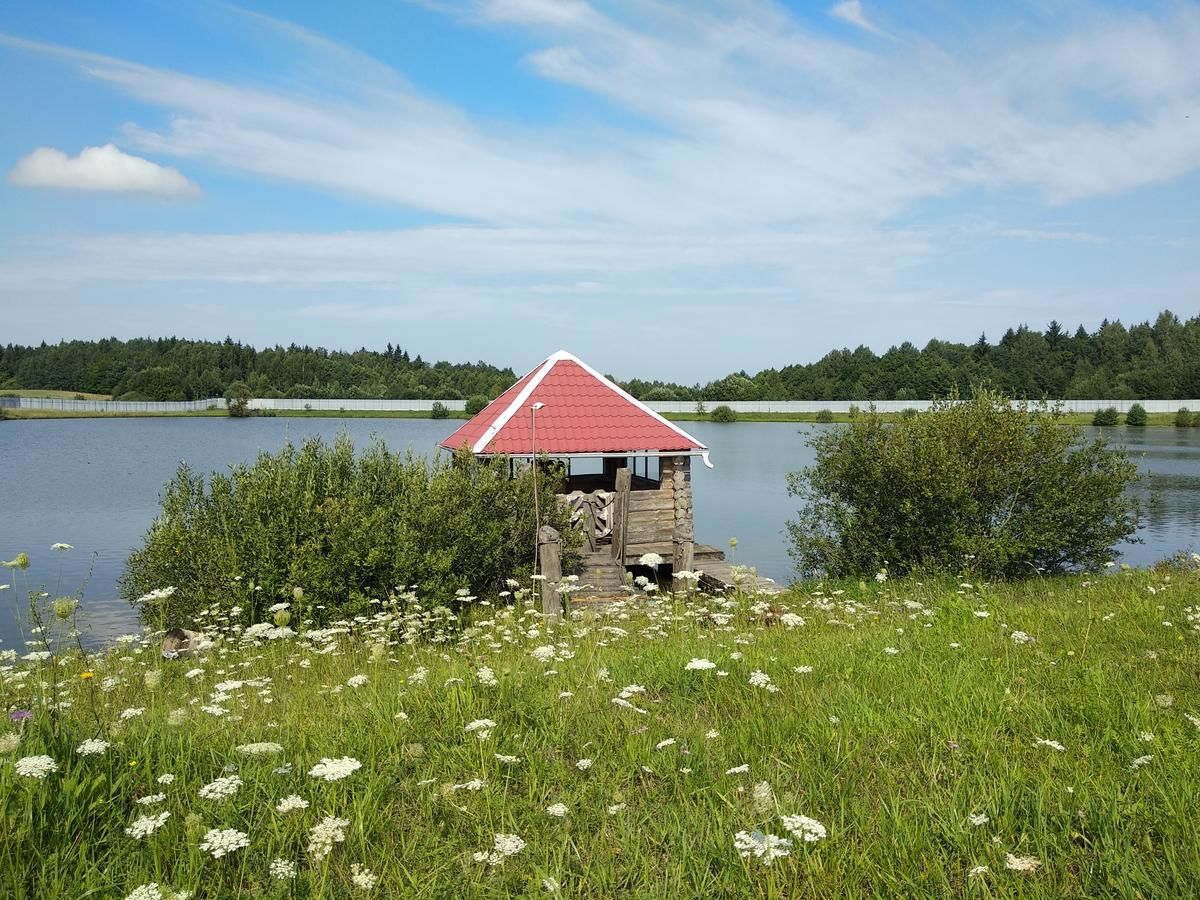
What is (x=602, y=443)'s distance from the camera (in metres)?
19.6

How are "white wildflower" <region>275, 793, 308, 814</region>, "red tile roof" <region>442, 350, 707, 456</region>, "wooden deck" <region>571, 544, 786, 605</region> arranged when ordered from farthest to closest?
1. "red tile roof" <region>442, 350, 707, 456</region>
2. "wooden deck" <region>571, 544, 786, 605</region>
3. "white wildflower" <region>275, 793, 308, 814</region>

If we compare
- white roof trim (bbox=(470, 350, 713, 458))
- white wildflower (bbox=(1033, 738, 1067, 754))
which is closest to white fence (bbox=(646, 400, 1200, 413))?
white roof trim (bbox=(470, 350, 713, 458))

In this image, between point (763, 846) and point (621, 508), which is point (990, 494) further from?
point (763, 846)

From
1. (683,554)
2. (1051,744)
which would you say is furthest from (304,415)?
(1051,744)

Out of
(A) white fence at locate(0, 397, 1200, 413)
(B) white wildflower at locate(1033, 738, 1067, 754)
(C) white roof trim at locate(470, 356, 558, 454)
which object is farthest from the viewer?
Result: (A) white fence at locate(0, 397, 1200, 413)

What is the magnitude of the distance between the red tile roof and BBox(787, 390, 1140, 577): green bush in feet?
15.7

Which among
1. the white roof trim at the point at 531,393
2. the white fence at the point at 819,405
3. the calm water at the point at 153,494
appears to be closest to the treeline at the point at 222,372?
the white fence at the point at 819,405

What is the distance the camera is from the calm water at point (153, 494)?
24578mm

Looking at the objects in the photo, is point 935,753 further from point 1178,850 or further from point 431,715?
point 431,715

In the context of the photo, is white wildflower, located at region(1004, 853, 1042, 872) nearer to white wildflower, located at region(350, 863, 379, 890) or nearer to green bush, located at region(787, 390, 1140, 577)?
white wildflower, located at region(350, 863, 379, 890)

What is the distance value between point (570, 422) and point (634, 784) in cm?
1625

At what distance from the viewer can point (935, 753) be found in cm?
420

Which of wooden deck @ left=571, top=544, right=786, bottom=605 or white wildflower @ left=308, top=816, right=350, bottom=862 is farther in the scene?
wooden deck @ left=571, top=544, right=786, bottom=605

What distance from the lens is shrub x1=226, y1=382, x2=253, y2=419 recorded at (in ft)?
396
